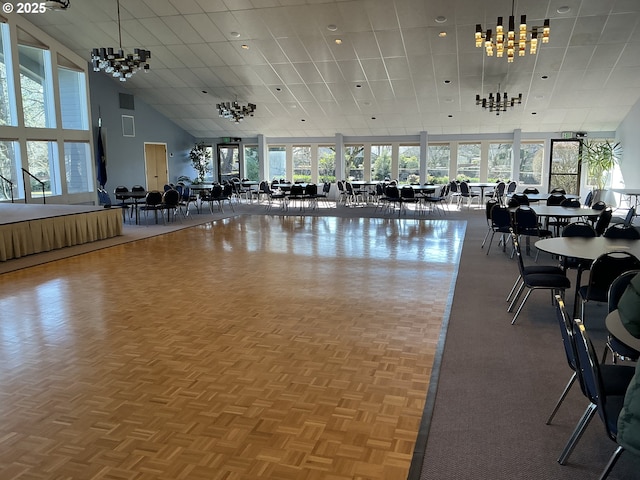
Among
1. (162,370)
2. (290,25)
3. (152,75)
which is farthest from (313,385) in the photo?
(152,75)

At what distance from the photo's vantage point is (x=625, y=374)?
2545 mm

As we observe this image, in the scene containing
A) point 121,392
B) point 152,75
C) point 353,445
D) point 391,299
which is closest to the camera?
point 353,445

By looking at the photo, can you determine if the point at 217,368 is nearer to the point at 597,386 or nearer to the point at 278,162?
the point at 597,386

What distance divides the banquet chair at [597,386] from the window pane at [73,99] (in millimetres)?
15625

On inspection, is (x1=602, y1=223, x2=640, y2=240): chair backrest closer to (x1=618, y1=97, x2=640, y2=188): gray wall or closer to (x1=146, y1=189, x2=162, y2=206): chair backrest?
(x1=146, y1=189, x2=162, y2=206): chair backrest

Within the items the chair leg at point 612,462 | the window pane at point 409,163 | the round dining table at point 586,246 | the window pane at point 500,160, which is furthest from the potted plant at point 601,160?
the chair leg at point 612,462

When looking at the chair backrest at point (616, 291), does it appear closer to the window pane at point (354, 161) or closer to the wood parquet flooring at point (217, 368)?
the wood parquet flooring at point (217, 368)

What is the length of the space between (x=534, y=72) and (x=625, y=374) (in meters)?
12.3

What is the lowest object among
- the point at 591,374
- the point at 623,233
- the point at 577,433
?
the point at 577,433

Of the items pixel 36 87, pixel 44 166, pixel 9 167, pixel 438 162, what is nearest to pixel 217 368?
pixel 9 167

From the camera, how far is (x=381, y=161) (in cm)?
2020

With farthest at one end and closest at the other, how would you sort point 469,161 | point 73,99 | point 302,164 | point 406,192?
point 302,164, point 469,161, point 73,99, point 406,192

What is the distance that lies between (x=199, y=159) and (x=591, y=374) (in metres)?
20.0

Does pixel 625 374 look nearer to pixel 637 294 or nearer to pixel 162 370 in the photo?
pixel 637 294
